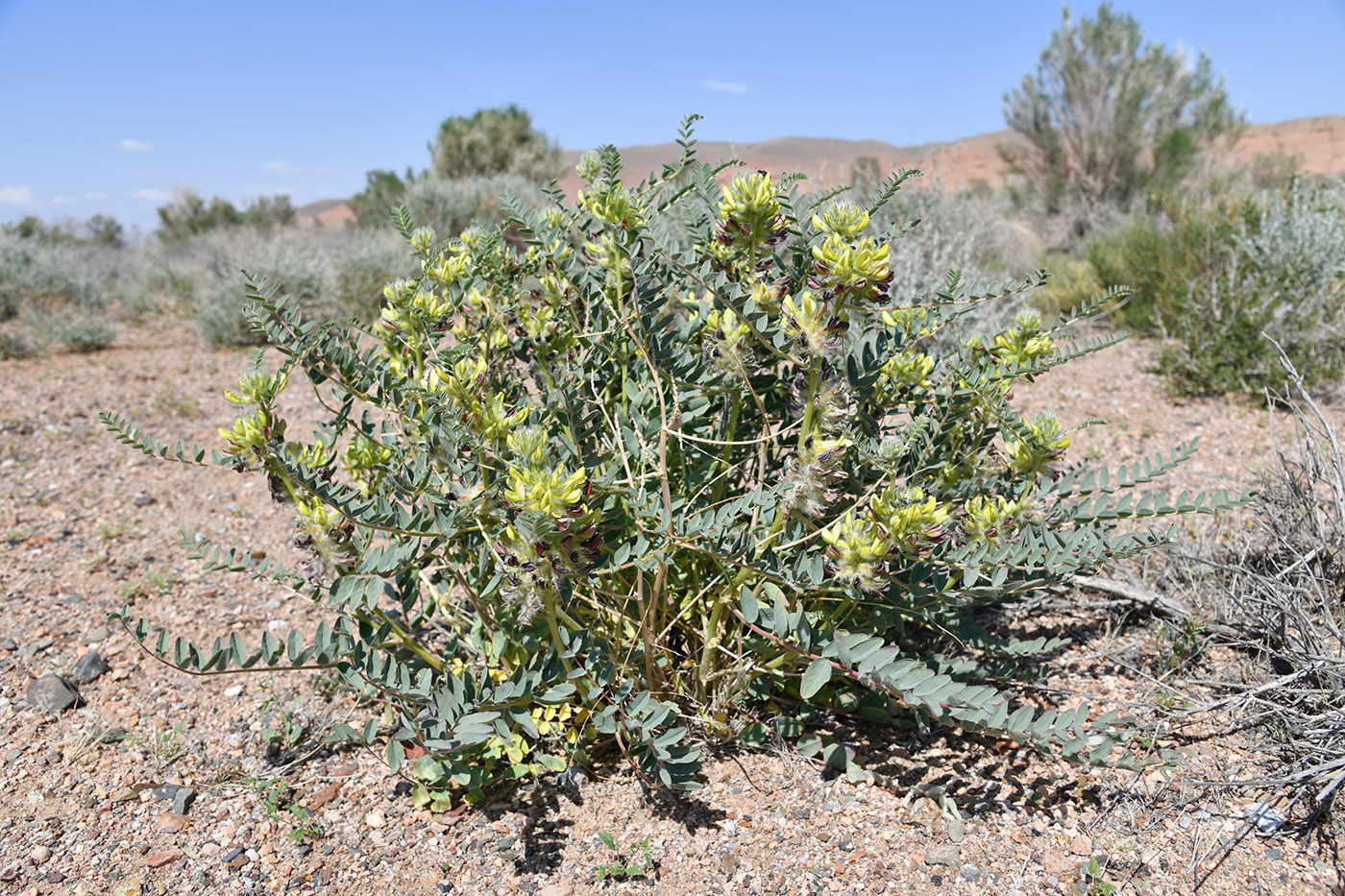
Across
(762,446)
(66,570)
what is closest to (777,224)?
(762,446)

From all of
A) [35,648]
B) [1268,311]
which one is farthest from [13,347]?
[1268,311]

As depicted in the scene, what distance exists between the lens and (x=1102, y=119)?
1396cm

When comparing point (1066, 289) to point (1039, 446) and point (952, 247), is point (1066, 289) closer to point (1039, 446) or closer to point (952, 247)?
point (952, 247)

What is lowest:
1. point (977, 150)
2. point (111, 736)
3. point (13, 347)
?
point (111, 736)

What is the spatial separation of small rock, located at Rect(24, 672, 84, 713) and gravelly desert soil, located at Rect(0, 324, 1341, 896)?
30 mm

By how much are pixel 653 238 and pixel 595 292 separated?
0.34 meters

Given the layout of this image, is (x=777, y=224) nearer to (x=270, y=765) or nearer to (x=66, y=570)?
(x=270, y=765)

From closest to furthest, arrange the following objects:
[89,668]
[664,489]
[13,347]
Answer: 1. [664,489]
2. [89,668]
3. [13,347]

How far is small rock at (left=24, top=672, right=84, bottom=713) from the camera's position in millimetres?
2332

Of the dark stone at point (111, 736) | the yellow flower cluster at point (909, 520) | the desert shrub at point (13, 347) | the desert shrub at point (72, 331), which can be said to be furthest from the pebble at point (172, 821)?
the desert shrub at point (72, 331)

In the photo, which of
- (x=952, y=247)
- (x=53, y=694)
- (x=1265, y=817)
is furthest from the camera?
(x=952, y=247)

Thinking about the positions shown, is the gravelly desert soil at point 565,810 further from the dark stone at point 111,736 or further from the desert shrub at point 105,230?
the desert shrub at point 105,230

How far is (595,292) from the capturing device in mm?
1997

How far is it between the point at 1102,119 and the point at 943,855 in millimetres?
15240
